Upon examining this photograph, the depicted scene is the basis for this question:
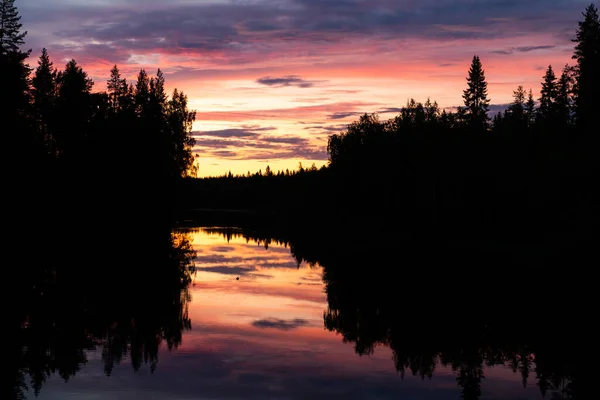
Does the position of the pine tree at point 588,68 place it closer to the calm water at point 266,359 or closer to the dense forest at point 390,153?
the dense forest at point 390,153

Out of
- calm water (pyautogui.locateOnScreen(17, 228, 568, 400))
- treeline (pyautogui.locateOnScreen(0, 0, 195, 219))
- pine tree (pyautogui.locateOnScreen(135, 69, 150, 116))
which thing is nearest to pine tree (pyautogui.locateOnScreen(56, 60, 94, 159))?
treeline (pyautogui.locateOnScreen(0, 0, 195, 219))

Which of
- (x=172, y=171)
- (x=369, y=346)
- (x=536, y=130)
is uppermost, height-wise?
(x=536, y=130)

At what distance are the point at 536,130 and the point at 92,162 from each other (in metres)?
57.3

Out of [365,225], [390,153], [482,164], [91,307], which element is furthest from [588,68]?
[91,307]

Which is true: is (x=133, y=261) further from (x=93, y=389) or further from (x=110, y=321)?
(x=93, y=389)

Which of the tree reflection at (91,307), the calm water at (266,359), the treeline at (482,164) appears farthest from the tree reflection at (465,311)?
the treeline at (482,164)

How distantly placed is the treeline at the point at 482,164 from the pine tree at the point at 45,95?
41.8 metres

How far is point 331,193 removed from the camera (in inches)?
5556

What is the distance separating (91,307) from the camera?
28.0 m

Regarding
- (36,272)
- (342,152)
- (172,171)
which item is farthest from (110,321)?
(342,152)

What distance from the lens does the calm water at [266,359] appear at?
17.4 metres

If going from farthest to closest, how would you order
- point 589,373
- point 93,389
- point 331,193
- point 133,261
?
1. point 331,193
2. point 133,261
3. point 589,373
4. point 93,389

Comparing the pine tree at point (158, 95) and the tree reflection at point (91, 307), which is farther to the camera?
the pine tree at point (158, 95)

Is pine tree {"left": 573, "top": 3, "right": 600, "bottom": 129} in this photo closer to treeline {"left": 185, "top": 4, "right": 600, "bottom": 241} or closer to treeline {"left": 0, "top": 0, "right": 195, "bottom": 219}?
treeline {"left": 185, "top": 4, "right": 600, "bottom": 241}
